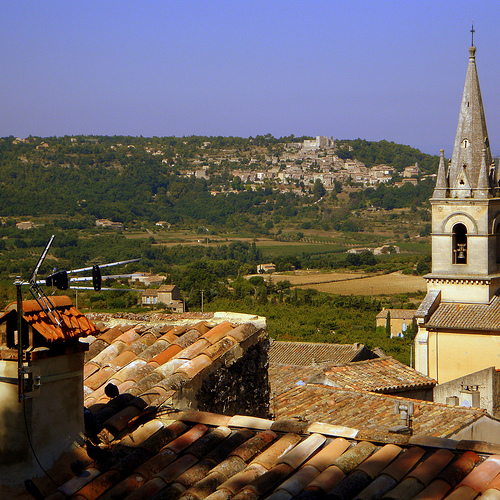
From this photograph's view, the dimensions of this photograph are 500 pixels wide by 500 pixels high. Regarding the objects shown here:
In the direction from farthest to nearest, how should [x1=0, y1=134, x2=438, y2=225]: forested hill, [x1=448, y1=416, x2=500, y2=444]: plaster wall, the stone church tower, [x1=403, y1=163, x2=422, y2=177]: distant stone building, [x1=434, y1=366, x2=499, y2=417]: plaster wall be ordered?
1. [x1=403, y1=163, x2=422, y2=177]: distant stone building
2. [x1=0, y1=134, x2=438, y2=225]: forested hill
3. the stone church tower
4. [x1=434, y1=366, x2=499, y2=417]: plaster wall
5. [x1=448, y1=416, x2=500, y2=444]: plaster wall

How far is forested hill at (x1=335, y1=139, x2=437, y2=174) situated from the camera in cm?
17300

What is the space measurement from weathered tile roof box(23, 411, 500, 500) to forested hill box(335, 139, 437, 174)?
165933 millimetres

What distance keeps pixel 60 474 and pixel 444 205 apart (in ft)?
73.3

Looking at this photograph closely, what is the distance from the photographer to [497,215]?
81.0ft

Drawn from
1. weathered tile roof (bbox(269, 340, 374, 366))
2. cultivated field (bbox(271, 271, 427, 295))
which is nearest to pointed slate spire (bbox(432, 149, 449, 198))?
weathered tile roof (bbox(269, 340, 374, 366))

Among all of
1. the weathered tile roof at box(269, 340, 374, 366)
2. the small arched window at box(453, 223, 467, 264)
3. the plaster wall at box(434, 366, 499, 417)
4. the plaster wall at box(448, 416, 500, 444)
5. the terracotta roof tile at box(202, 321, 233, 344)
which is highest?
the terracotta roof tile at box(202, 321, 233, 344)

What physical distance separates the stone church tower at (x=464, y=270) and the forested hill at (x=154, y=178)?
261ft

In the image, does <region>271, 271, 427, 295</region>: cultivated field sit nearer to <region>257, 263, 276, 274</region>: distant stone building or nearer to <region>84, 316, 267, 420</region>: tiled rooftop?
<region>257, 263, 276, 274</region>: distant stone building

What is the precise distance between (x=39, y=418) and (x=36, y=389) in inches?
6.3

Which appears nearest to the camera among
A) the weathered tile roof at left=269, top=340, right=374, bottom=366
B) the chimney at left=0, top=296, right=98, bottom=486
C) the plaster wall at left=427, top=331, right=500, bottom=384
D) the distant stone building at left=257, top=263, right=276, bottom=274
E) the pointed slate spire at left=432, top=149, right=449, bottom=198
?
the chimney at left=0, top=296, right=98, bottom=486

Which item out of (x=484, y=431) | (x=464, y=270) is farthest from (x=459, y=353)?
(x=484, y=431)

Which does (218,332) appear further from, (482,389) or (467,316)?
(467,316)

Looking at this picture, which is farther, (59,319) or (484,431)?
(484,431)

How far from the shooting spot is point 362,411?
35.7 feet
